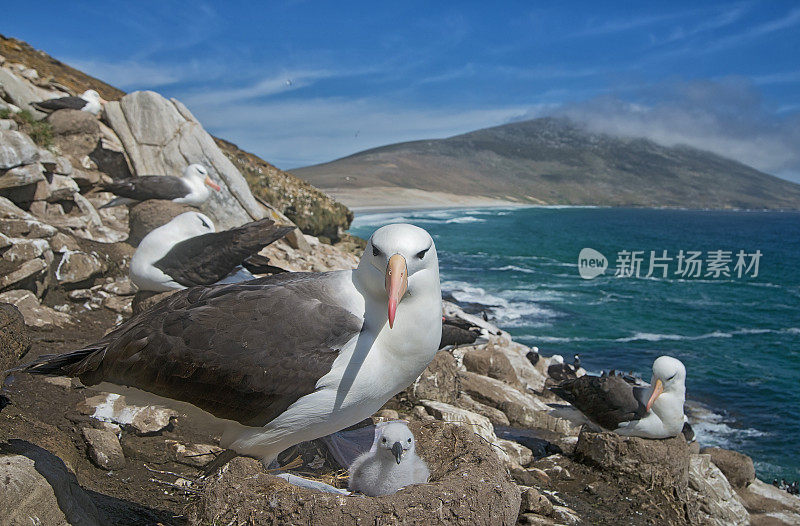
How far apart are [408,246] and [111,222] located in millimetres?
8861

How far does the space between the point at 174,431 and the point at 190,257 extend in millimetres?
2269

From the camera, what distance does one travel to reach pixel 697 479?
712 cm

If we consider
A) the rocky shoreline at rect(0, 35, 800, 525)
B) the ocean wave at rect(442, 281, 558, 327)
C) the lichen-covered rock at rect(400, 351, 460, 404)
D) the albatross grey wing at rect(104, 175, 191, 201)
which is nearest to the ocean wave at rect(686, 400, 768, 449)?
the rocky shoreline at rect(0, 35, 800, 525)

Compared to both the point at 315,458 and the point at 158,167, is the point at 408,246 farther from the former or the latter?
the point at 158,167

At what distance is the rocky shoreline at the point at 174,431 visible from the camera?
128 inches

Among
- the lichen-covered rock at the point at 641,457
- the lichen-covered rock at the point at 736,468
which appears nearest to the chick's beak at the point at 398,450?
the lichen-covered rock at the point at 641,457

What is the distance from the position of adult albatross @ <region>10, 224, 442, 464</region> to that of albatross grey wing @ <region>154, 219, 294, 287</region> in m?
3.09

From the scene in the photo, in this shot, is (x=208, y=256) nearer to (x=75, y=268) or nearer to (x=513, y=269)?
(x=75, y=268)

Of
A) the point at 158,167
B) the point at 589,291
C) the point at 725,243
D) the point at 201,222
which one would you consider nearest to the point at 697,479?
the point at 201,222

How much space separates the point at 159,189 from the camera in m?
9.70

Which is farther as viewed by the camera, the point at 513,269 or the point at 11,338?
the point at 513,269

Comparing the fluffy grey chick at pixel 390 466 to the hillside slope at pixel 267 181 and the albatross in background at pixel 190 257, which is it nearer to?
the albatross in background at pixel 190 257

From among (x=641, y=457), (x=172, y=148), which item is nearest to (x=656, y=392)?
(x=641, y=457)

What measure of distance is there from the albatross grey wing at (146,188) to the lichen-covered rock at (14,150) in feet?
4.30
